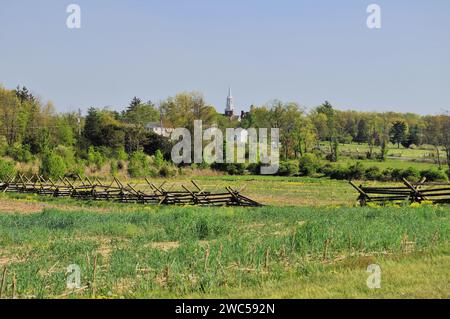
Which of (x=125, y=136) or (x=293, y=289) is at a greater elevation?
(x=125, y=136)

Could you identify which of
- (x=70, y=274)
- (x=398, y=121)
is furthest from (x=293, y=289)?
(x=398, y=121)

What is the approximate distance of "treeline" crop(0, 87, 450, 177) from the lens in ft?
196

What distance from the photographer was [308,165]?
208 ft

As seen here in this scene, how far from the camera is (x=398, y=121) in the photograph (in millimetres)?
110062

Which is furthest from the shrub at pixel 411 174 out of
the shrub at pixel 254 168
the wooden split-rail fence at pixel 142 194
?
the wooden split-rail fence at pixel 142 194

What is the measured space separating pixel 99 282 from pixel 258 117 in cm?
8836

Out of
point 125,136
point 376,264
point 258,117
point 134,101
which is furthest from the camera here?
point 134,101

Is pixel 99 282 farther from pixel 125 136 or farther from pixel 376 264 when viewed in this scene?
pixel 125 136

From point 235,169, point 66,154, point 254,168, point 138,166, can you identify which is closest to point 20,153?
point 66,154

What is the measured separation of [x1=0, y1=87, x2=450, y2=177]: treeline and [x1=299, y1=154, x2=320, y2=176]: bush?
2.18 meters

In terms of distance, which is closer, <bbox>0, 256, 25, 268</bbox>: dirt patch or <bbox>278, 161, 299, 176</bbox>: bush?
<bbox>0, 256, 25, 268</bbox>: dirt patch

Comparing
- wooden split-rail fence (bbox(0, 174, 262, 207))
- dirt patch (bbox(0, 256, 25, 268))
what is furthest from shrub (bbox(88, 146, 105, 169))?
dirt patch (bbox(0, 256, 25, 268))

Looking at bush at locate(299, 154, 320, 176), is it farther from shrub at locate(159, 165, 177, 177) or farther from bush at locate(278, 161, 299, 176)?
shrub at locate(159, 165, 177, 177)

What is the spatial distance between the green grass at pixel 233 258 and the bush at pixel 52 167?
35116mm
